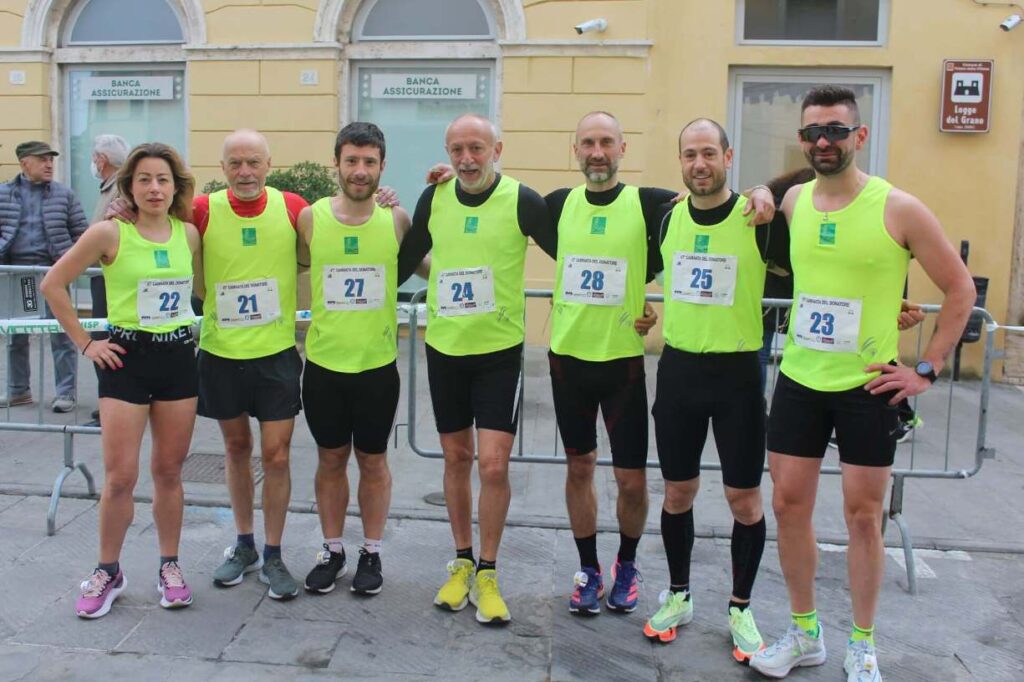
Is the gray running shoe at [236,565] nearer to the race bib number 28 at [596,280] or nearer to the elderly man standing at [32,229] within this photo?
the race bib number 28 at [596,280]

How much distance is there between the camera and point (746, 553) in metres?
3.76

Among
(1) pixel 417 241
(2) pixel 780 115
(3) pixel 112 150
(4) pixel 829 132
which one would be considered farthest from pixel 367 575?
(2) pixel 780 115

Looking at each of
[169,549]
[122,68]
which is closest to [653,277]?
[169,549]

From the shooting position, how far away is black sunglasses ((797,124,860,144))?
3244mm

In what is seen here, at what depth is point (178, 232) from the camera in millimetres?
3977

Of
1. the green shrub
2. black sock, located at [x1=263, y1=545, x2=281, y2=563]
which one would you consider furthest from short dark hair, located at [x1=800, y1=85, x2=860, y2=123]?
the green shrub

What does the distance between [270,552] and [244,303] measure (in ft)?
3.54

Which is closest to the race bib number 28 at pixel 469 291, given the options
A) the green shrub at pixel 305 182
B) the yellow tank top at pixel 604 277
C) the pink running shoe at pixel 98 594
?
the yellow tank top at pixel 604 277

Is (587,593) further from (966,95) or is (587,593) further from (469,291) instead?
(966,95)

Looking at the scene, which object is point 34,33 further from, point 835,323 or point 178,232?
point 835,323

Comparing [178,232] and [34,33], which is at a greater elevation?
[34,33]

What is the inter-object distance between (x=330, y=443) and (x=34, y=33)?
29.6ft

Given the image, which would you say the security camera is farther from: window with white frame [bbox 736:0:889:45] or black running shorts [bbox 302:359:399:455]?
black running shorts [bbox 302:359:399:455]

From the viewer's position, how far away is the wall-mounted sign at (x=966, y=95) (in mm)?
9609
